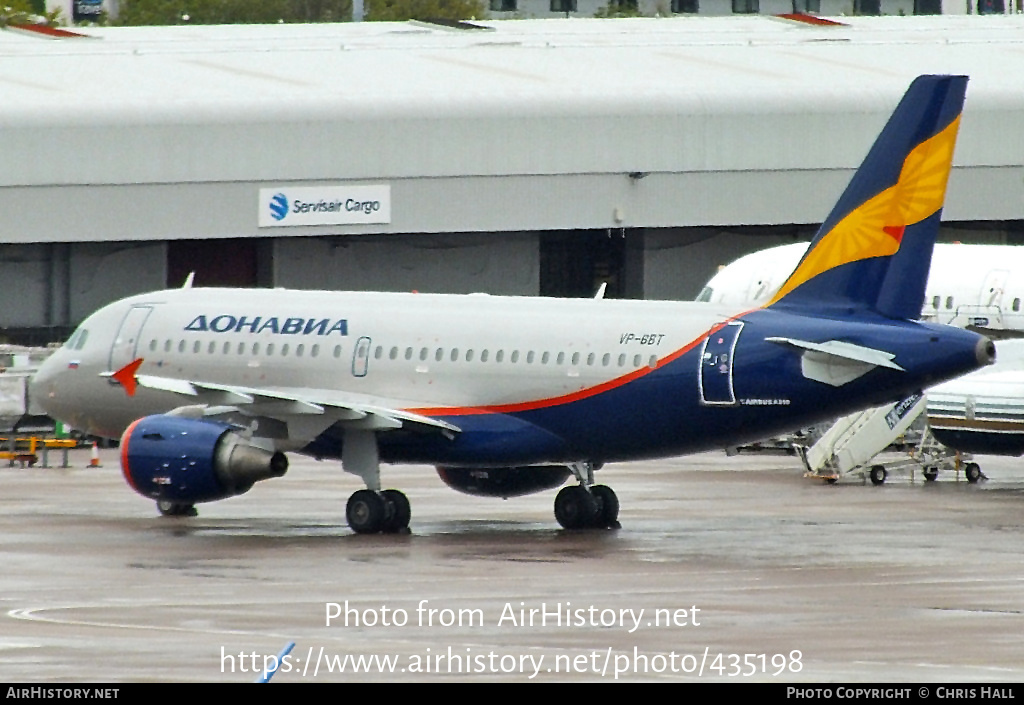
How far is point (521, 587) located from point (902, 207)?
8.48 metres

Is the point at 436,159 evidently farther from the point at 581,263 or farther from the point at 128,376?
the point at 128,376

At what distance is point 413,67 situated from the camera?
2707 inches

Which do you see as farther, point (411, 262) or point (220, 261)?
point (411, 262)

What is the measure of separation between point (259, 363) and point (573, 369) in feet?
18.3

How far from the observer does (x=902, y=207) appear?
31422 mm

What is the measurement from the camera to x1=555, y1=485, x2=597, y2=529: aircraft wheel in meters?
34.7

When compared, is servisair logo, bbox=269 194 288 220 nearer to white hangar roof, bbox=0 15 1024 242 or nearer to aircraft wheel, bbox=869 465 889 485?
white hangar roof, bbox=0 15 1024 242

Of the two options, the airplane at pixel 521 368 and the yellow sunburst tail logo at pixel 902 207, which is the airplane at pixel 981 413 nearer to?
the airplane at pixel 521 368

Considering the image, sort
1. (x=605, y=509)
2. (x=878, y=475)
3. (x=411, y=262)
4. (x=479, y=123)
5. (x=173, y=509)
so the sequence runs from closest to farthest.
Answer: (x=605, y=509) < (x=173, y=509) < (x=878, y=475) < (x=479, y=123) < (x=411, y=262)

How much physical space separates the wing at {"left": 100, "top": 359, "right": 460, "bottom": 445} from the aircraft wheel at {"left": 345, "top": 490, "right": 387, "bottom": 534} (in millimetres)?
1135

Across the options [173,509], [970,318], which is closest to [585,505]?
[173,509]

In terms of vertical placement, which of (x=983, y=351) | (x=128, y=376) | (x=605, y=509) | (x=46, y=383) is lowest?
(x=605, y=509)

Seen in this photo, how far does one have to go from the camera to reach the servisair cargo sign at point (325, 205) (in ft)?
210
